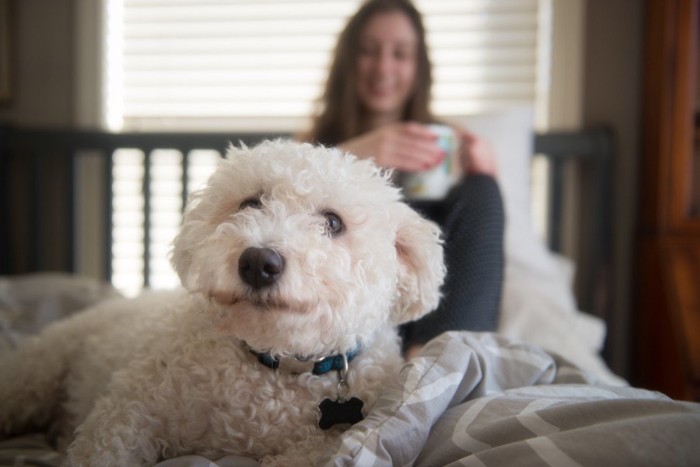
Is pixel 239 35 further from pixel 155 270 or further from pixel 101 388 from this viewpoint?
pixel 101 388

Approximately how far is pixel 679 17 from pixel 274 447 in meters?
1.94

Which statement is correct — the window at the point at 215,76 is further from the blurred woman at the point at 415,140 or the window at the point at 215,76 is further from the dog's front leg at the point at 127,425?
the dog's front leg at the point at 127,425

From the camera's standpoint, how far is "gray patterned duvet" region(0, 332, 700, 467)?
0.55 meters

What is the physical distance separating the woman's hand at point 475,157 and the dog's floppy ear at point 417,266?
1.67 ft

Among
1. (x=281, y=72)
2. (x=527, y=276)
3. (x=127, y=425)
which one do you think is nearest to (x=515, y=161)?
(x=527, y=276)

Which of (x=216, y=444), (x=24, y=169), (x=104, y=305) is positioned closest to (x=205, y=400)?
(x=216, y=444)

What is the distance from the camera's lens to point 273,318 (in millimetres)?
675

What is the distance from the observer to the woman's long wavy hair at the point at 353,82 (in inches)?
67.9

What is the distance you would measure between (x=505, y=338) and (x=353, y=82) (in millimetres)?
1090

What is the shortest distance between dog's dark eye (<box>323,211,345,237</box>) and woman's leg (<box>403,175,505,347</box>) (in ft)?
1.19

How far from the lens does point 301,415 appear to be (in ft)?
2.46

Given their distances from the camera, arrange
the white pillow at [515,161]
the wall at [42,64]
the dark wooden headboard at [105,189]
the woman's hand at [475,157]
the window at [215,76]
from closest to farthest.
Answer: the woman's hand at [475,157] < the white pillow at [515,161] < the dark wooden headboard at [105,189] < the window at [215,76] < the wall at [42,64]

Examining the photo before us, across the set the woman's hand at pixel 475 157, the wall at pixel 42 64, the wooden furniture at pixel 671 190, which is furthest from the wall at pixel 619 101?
the wall at pixel 42 64

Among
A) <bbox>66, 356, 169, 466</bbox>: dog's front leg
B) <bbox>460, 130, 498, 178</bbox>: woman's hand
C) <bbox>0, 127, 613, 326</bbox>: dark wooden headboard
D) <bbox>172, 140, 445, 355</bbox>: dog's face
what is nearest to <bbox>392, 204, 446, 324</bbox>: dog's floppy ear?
<bbox>172, 140, 445, 355</bbox>: dog's face
